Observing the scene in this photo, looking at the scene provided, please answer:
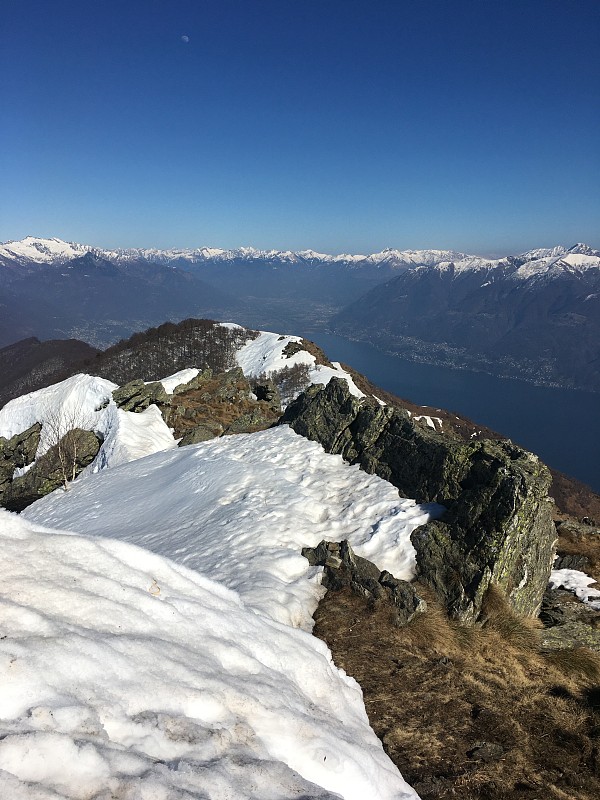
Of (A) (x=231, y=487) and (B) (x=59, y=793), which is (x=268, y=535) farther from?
(B) (x=59, y=793)

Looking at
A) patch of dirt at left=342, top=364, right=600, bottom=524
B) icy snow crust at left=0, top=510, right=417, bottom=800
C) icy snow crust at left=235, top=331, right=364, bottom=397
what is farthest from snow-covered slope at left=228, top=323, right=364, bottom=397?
icy snow crust at left=0, top=510, right=417, bottom=800

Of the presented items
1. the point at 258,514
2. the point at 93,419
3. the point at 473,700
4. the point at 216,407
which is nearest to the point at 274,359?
the point at 216,407

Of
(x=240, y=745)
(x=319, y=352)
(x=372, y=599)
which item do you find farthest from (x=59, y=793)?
(x=319, y=352)

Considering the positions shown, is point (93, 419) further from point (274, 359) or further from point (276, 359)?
point (274, 359)

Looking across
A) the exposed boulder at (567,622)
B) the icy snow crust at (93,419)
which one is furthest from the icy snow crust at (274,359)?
the exposed boulder at (567,622)

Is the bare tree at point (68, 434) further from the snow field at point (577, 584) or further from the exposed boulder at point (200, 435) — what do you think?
the snow field at point (577, 584)

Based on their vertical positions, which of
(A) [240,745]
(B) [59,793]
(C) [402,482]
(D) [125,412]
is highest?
(B) [59,793]

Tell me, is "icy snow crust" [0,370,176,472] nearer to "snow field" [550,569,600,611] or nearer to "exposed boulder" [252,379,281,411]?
"exposed boulder" [252,379,281,411]
